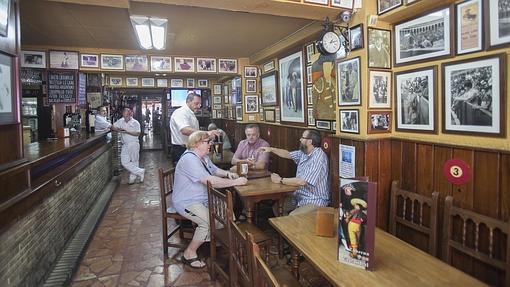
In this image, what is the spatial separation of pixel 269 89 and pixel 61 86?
3594 mm

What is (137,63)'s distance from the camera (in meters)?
5.63

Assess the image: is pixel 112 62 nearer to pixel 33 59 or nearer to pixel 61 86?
pixel 61 86

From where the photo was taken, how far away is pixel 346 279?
4.88 ft

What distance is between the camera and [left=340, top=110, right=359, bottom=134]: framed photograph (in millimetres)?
2993

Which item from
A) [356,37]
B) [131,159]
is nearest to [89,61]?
[131,159]

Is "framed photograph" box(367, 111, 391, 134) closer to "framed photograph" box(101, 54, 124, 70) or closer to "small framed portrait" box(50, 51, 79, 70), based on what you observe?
"framed photograph" box(101, 54, 124, 70)

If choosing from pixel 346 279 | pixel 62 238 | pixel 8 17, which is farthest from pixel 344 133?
pixel 62 238

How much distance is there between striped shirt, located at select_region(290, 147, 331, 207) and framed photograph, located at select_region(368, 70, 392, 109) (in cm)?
71

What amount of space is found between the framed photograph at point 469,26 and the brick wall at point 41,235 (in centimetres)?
329

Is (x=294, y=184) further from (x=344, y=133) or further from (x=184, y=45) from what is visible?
(x=184, y=45)

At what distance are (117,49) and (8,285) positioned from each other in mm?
4208

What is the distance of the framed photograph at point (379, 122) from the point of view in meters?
2.90

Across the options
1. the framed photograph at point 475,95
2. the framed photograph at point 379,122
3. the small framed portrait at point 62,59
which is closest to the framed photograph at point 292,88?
the framed photograph at point 379,122

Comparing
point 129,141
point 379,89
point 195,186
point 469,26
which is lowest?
point 195,186
